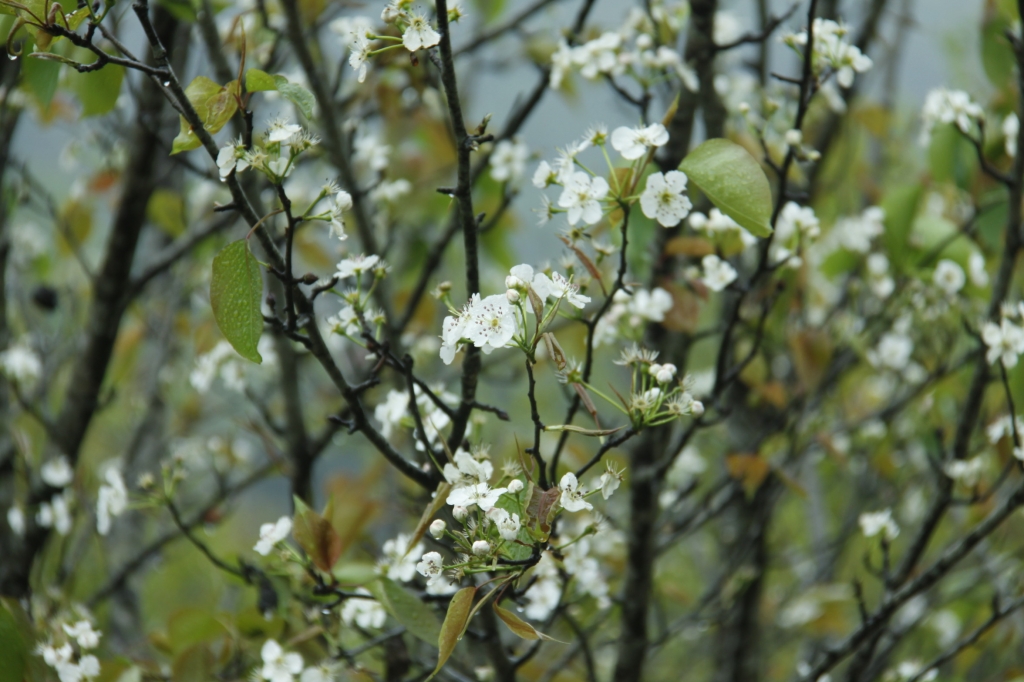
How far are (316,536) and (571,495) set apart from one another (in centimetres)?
48

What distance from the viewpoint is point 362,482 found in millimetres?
2930

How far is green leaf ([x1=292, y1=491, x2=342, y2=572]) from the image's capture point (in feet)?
4.36

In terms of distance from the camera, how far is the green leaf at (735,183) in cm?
114

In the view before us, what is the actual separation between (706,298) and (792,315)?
112cm

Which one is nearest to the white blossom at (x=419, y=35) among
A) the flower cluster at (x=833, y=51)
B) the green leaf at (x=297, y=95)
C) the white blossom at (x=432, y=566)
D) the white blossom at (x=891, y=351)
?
the green leaf at (x=297, y=95)

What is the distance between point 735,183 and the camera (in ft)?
3.75

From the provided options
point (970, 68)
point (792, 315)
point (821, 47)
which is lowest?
point (821, 47)

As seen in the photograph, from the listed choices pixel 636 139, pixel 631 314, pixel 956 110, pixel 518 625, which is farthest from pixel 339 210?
pixel 956 110

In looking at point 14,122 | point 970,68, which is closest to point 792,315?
point 14,122

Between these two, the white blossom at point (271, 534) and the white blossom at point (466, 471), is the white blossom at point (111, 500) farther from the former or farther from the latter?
the white blossom at point (466, 471)

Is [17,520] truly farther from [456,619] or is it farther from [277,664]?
[456,619]

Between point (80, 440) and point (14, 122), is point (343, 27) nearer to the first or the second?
point (14, 122)

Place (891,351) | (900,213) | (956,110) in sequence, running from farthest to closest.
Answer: (891,351) → (900,213) → (956,110)

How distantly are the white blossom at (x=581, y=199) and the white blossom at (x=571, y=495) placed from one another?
15.7 inches
